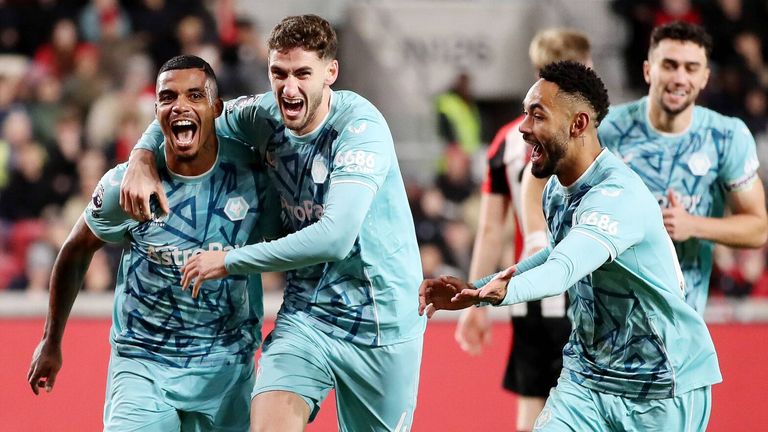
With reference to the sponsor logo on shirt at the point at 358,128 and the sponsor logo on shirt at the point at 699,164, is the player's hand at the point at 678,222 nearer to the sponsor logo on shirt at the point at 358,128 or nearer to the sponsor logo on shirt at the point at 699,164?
the sponsor logo on shirt at the point at 699,164

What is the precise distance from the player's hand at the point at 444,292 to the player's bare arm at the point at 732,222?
149 centimetres

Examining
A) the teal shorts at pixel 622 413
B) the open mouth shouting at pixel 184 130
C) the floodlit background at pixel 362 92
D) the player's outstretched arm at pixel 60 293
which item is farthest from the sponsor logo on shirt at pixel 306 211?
the floodlit background at pixel 362 92

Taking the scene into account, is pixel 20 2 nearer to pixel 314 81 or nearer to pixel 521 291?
pixel 314 81

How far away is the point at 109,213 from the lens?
A: 414 cm

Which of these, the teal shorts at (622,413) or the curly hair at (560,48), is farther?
the curly hair at (560,48)

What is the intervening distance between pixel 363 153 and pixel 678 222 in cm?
138

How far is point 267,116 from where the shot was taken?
420cm

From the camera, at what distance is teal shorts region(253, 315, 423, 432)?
402cm

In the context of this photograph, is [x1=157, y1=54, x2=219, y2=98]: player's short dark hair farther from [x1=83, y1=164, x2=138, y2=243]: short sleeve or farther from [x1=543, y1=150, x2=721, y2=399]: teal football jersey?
[x1=543, y1=150, x2=721, y2=399]: teal football jersey

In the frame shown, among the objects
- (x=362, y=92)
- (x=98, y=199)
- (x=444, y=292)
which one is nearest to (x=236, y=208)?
(x=98, y=199)

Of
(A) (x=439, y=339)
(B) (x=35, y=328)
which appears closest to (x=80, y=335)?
(B) (x=35, y=328)

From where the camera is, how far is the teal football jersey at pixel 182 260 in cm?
414

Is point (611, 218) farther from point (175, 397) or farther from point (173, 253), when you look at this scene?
point (175, 397)

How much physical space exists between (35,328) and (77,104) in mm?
2780
